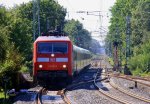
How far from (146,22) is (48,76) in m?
49.4

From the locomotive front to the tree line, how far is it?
77.2 feet

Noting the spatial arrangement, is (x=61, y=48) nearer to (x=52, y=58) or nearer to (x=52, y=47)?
(x=52, y=47)

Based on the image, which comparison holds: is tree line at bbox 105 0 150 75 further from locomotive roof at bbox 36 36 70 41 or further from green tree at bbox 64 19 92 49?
locomotive roof at bbox 36 36 70 41

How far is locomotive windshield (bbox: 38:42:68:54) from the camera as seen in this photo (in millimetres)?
25547

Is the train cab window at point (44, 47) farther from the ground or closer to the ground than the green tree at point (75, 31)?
closer to the ground

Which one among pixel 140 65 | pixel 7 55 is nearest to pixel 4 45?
pixel 7 55

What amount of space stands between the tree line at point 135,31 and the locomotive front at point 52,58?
2354cm

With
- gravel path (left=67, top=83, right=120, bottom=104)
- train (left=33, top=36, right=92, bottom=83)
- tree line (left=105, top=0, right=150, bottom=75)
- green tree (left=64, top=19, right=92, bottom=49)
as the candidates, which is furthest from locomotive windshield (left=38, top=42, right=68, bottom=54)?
green tree (left=64, top=19, right=92, bottom=49)

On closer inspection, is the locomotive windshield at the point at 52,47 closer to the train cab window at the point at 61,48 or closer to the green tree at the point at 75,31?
the train cab window at the point at 61,48

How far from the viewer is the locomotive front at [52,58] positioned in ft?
82.6

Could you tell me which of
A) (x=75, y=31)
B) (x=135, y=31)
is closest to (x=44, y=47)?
(x=135, y=31)

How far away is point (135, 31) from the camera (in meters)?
74.8

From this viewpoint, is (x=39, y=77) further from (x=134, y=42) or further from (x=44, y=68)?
(x=134, y=42)

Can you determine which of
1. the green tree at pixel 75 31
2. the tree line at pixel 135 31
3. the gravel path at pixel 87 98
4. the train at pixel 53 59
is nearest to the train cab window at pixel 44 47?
the train at pixel 53 59
